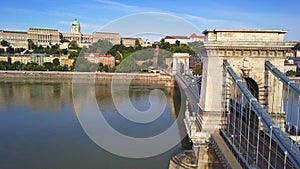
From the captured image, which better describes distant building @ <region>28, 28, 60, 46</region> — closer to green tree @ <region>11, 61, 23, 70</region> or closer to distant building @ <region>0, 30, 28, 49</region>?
distant building @ <region>0, 30, 28, 49</region>

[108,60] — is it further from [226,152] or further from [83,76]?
[226,152]

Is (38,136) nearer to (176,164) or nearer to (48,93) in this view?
(176,164)

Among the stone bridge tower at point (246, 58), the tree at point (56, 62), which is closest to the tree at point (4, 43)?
the tree at point (56, 62)

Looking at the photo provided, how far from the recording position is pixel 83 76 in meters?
22.5

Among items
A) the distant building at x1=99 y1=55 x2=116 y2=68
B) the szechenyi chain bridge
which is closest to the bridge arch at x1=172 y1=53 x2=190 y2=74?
the distant building at x1=99 y1=55 x2=116 y2=68

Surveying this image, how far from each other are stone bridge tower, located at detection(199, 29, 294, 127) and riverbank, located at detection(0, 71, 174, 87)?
1589 centimetres

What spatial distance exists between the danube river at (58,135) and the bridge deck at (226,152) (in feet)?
6.37

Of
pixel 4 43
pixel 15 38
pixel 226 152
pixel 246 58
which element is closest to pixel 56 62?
pixel 4 43

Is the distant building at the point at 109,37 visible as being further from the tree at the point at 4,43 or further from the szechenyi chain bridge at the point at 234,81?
the szechenyi chain bridge at the point at 234,81

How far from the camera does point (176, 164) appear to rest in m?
4.35

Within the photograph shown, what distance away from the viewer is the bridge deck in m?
2.97

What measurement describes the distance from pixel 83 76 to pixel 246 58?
755 inches

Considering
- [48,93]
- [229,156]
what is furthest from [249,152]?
[48,93]

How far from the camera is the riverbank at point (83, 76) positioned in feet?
70.8
